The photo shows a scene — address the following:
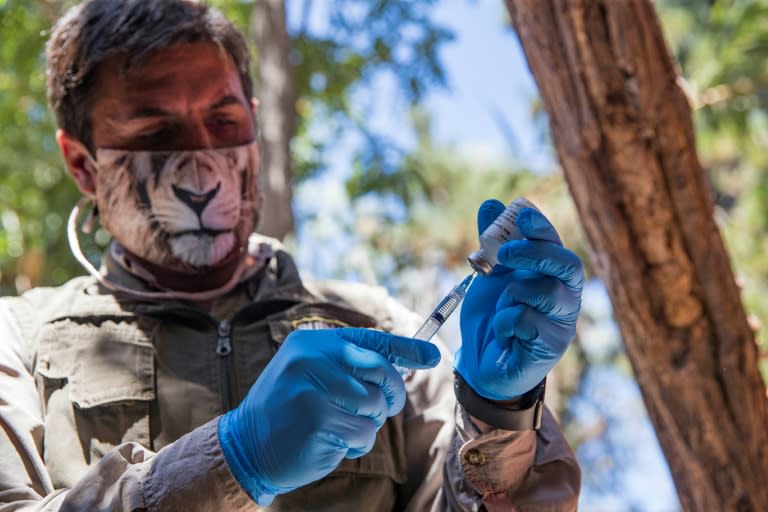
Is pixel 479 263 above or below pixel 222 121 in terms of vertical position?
below

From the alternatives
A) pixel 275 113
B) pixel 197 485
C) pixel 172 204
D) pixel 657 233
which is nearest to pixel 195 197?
pixel 172 204

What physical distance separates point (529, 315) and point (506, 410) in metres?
0.20

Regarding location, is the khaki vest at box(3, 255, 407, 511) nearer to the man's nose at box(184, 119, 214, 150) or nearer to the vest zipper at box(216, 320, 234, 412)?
the vest zipper at box(216, 320, 234, 412)

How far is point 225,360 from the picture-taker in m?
2.13

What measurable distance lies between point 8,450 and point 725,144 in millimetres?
9807

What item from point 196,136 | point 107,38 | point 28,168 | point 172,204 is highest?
point 107,38

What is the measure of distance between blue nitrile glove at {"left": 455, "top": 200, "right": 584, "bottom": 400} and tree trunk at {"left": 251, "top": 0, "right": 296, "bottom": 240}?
2543mm

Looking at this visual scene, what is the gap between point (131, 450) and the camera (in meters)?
1.77

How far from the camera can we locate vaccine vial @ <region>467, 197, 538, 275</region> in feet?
5.92

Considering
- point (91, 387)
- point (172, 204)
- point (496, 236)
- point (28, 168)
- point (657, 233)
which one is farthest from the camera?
point (28, 168)

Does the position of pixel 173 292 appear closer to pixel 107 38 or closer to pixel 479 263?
pixel 107 38

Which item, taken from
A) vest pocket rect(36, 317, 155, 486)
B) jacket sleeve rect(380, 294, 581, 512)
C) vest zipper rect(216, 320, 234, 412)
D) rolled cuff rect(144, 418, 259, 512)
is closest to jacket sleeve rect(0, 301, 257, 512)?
rolled cuff rect(144, 418, 259, 512)

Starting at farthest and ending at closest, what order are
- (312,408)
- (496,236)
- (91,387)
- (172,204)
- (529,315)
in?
(172,204) → (91,387) → (496,236) → (529,315) → (312,408)

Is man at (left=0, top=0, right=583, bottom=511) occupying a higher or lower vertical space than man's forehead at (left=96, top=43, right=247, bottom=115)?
lower
